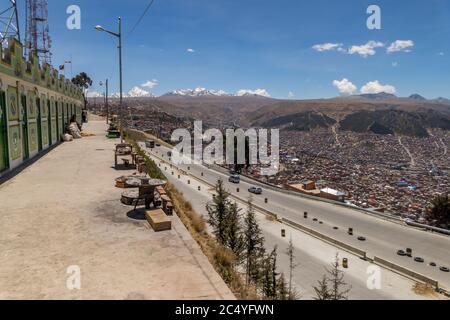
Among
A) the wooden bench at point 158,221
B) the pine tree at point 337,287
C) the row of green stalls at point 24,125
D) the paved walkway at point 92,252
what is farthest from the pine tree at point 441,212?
the row of green stalls at point 24,125

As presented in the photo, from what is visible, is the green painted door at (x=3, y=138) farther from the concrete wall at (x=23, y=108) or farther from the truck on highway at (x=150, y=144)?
the truck on highway at (x=150, y=144)

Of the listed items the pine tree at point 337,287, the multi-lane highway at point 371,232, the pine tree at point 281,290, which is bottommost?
the multi-lane highway at point 371,232

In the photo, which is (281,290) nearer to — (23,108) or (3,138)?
(3,138)

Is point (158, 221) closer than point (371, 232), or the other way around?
point (158, 221)

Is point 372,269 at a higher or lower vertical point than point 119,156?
lower

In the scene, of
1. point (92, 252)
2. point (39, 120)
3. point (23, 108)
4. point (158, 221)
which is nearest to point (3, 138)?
point (23, 108)

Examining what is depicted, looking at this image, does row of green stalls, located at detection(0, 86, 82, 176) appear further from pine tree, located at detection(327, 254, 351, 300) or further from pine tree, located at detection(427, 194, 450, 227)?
pine tree, located at detection(427, 194, 450, 227)
